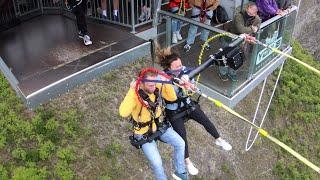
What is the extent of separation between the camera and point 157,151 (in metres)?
6.48

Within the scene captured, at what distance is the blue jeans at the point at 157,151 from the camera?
6.31 m

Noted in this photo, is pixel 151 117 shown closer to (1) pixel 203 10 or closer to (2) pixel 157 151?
(2) pixel 157 151

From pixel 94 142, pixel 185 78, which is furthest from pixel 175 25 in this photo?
pixel 94 142

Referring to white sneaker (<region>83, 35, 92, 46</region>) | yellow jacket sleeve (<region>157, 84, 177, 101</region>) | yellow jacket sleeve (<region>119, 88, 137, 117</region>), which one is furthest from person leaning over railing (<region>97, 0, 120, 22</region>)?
yellow jacket sleeve (<region>119, 88, 137, 117</region>)

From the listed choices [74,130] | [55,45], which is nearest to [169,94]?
[74,130]

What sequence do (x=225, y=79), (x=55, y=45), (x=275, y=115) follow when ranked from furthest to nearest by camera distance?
(x=275, y=115), (x=55, y=45), (x=225, y=79)

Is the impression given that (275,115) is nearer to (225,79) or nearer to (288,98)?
(288,98)

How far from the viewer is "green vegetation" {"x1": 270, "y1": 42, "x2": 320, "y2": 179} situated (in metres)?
13.3

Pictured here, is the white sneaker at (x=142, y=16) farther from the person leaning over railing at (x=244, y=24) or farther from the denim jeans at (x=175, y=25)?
the person leaning over railing at (x=244, y=24)

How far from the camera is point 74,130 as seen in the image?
9648 millimetres

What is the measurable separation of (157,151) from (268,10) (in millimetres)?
4598

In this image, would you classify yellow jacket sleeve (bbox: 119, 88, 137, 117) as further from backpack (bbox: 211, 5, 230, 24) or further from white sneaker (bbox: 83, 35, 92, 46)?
backpack (bbox: 211, 5, 230, 24)

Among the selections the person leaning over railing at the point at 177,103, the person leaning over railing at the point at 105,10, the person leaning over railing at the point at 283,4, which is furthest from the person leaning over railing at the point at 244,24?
the person leaning over railing at the point at 105,10

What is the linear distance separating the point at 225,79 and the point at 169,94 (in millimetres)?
2364
